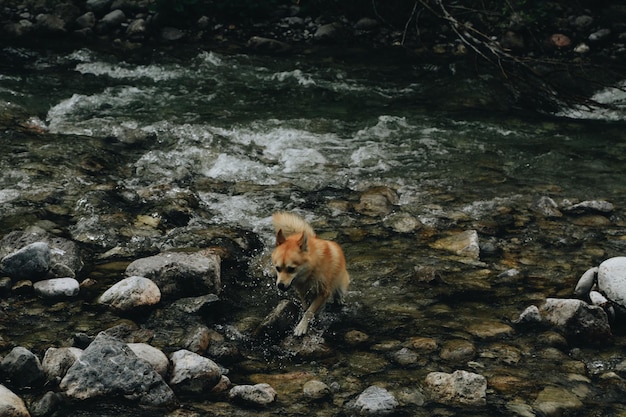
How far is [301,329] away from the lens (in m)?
5.75

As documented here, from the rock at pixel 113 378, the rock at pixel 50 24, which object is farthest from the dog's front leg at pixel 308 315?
the rock at pixel 50 24

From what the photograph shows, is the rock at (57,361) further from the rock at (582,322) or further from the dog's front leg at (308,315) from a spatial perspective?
the rock at (582,322)

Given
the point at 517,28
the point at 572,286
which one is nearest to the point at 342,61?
the point at 517,28

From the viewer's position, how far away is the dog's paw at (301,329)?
571 cm

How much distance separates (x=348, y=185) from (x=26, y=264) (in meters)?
3.97

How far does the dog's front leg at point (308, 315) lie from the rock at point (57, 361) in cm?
161

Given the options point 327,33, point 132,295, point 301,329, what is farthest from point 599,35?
point 132,295

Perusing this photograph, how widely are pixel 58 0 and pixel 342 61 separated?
617 cm

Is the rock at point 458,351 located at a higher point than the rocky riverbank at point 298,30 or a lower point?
lower

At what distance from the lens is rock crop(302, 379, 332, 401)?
489 centimetres

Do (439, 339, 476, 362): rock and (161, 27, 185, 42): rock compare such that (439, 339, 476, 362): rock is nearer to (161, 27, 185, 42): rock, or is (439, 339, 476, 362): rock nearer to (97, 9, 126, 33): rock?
(161, 27, 185, 42): rock

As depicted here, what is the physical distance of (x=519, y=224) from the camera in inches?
314

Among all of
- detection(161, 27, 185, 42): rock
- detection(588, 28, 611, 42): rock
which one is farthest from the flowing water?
detection(588, 28, 611, 42): rock

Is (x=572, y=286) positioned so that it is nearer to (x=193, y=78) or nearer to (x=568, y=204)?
(x=568, y=204)
